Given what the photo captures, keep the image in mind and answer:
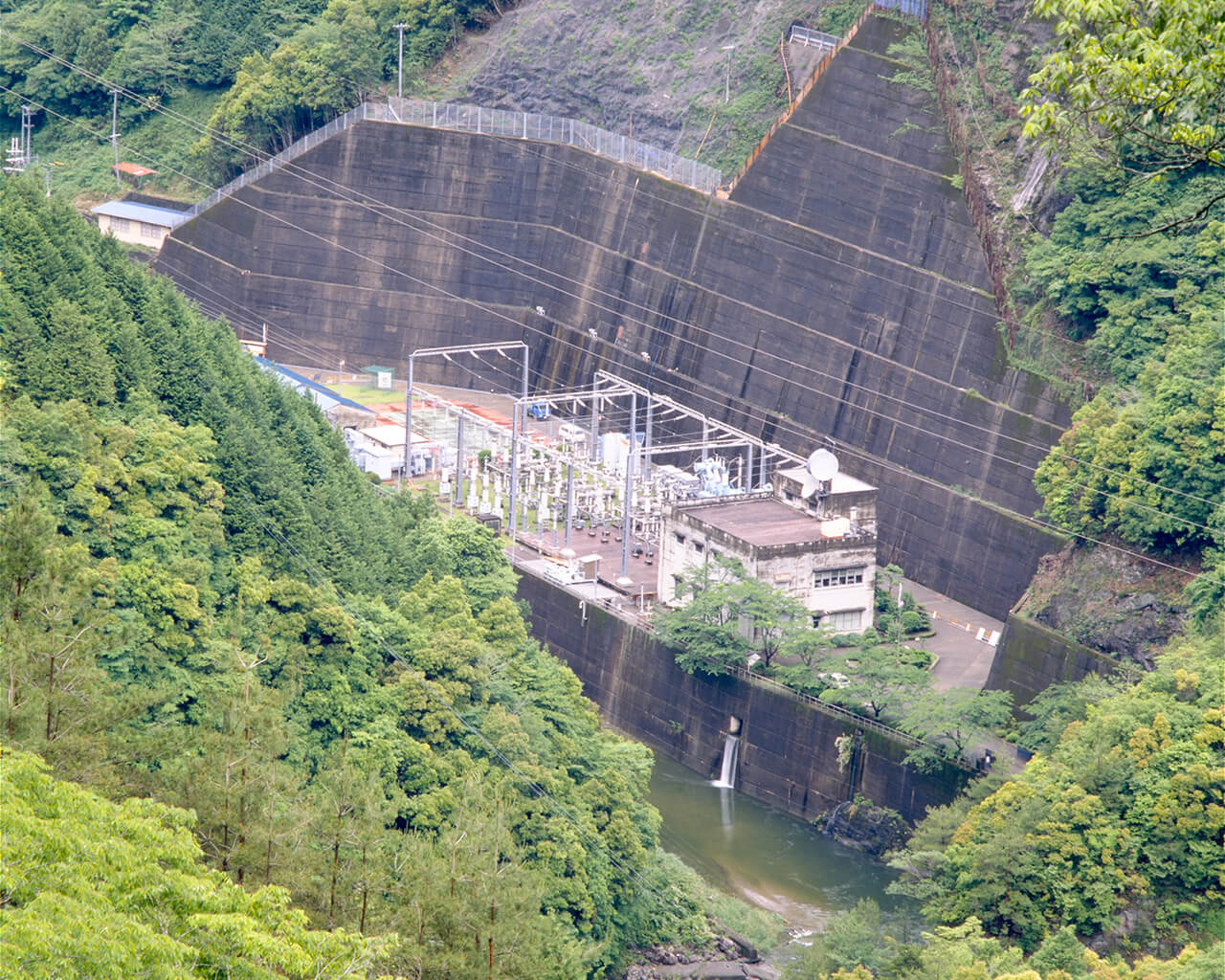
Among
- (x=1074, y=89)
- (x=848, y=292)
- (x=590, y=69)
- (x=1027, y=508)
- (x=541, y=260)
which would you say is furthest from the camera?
(x=590, y=69)

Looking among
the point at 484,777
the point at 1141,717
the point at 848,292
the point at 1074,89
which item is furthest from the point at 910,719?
the point at 1074,89

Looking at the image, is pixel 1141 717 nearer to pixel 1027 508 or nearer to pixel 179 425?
pixel 1027 508

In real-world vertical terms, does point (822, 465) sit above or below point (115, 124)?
above

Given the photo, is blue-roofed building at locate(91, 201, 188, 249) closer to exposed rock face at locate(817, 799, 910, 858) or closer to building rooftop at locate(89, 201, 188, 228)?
building rooftop at locate(89, 201, 188, 228)

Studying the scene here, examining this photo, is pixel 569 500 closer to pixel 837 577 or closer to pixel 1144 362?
pixel 837 577

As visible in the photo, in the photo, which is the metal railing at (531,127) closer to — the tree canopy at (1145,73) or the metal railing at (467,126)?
the metal railing at (467,126)

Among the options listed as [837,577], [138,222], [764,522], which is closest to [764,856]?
[837,577]

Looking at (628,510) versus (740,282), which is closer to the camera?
(628,510)
